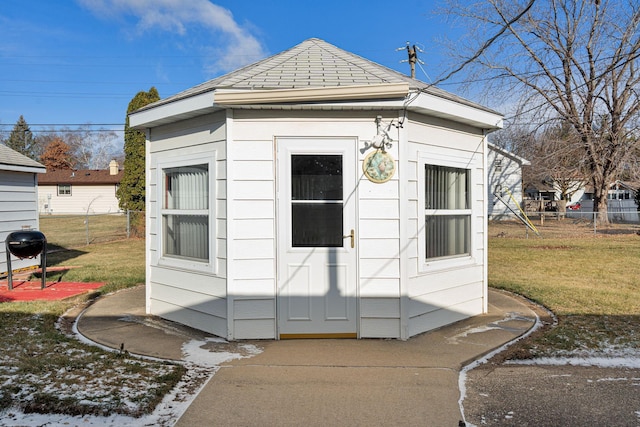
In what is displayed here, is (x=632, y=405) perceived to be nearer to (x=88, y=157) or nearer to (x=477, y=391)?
(x=477, y=391)

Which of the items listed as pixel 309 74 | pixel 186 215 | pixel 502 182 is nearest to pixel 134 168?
pixel 186 215

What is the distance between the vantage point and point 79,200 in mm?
37281

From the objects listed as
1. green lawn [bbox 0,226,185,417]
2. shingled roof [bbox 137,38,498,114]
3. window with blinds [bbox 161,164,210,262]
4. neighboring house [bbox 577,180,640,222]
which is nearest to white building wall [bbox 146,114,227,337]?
window with blinds [bbox 161,164,210,262]

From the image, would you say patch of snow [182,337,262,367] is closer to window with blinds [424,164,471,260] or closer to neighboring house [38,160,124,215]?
window with blinds [424,164,471,260]

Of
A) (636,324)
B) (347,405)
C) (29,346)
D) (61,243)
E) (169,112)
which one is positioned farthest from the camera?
(61,243)

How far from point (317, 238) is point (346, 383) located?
1.63m

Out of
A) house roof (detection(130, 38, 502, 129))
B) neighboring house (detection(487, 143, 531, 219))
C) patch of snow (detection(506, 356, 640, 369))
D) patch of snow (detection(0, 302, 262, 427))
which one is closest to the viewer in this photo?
patch of snow (detection(0, 302, 262, 427))

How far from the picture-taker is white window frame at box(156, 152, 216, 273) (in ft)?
16.3

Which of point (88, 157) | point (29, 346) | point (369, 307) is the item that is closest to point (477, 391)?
point (369, 307)

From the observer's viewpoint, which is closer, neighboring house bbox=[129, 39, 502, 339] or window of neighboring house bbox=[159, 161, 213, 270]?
neighboring house bbox=[129, 39, 502, 339]

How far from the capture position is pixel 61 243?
1641 cm

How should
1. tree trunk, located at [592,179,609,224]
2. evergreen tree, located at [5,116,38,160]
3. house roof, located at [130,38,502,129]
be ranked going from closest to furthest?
house roof, located at [130,38,502,129] < tree trunk, located at [592,179,609,224] < evergreen tree, located at [5,116,38,160]

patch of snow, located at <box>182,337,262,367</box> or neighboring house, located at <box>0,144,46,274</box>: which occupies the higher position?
neighboring house, located at <box>0,144,46,274</box>

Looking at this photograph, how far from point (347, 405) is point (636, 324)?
4268 millimetres
